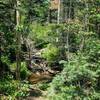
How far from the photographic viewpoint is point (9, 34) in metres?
17.6

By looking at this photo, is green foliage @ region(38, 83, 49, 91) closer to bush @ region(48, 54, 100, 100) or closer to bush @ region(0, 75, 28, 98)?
bush @ region(0, 75, 28, 98)

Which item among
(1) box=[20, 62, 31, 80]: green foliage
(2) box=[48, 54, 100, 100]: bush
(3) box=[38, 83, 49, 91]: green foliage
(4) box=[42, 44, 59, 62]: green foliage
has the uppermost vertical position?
(2) box=[48, 54, 100, 100]: bush

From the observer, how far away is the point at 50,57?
91.3 ft

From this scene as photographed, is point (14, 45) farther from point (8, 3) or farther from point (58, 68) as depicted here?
point (58, 68)

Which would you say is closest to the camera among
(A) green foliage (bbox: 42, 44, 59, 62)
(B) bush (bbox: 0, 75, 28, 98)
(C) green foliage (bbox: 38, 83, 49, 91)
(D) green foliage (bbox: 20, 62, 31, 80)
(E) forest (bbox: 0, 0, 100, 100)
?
(E) forest (bbox: 0, 0, 100, 100)

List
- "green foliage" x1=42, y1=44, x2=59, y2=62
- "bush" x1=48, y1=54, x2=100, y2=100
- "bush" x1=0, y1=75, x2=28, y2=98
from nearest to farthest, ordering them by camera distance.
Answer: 1. "bush" x1=48, y1=54, x2=100, y2=100
2. "bush" x1=0, y1=75, x2=28, y2=98
3. "green foliage" x1=42, y1=44, x2=59, y2=62

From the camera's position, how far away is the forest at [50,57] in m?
13.6

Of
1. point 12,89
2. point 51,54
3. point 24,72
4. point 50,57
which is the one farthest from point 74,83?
point 50,57

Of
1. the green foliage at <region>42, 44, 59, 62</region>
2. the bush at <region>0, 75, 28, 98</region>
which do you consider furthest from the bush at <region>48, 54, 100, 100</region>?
the green foliage at <region>42, 44, 59, 62</region>

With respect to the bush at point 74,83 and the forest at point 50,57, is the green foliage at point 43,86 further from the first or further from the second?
the bush at point 74,83

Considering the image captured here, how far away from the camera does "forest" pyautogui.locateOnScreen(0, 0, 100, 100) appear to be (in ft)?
44.7

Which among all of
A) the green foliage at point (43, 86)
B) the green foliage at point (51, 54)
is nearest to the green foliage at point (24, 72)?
the green foliage at point (43, 86)

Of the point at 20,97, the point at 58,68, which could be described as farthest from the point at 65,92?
the point at 58,68

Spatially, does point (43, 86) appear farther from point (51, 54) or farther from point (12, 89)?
point (51, 54)
